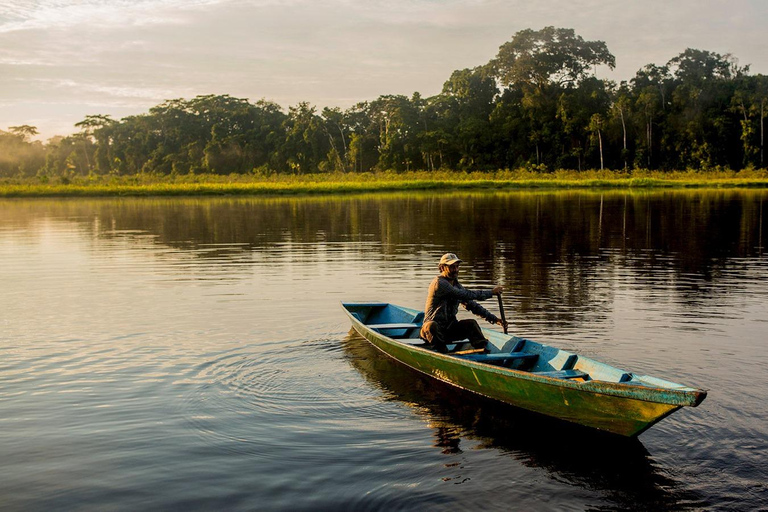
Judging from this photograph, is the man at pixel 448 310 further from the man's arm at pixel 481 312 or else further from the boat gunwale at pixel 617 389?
the boat gunwale at pixel 617 389

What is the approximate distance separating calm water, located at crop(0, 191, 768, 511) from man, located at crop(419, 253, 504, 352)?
70 centimetres

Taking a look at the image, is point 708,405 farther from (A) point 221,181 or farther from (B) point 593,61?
(B) point 593,61

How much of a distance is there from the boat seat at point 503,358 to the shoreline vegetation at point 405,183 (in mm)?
53953

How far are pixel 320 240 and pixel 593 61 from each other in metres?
62.3

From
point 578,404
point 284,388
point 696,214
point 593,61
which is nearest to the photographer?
point 578,404

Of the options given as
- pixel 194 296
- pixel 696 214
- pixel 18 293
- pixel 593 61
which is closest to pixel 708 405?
pixel 194 296

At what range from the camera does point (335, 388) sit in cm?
927

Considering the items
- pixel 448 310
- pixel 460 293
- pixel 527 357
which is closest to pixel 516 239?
pixel 448 310

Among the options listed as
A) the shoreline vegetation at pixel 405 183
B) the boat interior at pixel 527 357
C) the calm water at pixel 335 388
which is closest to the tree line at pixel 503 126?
the shoreline vegetation at pixel 405 183

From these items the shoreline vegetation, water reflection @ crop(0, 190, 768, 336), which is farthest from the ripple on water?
the shoreline vegetation

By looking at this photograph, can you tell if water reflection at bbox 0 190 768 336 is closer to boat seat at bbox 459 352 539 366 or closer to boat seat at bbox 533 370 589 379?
boat seat at bbox 459 352 539 366

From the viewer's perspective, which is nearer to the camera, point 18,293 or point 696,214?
point 18,293

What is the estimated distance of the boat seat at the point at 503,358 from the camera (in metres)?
8.80

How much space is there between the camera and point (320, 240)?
2622 cm
